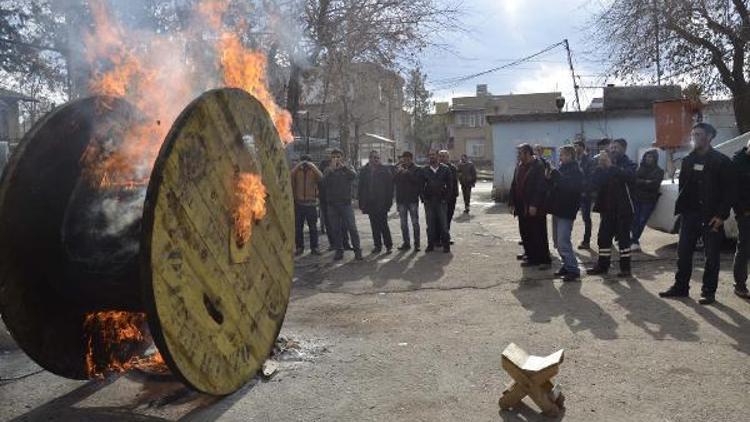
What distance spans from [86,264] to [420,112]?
60.9 m

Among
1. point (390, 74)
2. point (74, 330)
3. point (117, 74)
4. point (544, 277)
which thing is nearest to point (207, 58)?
point (117, 74)

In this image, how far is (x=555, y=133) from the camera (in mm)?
22359

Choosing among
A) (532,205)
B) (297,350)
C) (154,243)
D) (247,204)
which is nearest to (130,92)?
(247,204)

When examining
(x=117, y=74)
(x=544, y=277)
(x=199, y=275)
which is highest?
(x=117, y=74)

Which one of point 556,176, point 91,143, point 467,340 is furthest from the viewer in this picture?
point 556,176

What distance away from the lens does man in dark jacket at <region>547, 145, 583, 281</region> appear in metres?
7.92

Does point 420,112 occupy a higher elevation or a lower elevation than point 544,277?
higher

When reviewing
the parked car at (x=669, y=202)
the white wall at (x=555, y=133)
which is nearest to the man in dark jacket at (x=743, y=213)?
the parked car at (x=669, y=202)

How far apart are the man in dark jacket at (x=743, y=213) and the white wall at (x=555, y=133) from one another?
1534cm

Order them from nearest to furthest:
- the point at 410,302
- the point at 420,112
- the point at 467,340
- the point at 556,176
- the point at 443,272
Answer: the point at 467,340, the point at 410,302, the point at 556,176, the point at 443,272, the point at 420,112

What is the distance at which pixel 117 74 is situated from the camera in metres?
4.55

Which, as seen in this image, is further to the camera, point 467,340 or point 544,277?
point 544,277

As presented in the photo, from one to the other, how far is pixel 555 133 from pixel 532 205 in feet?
48.3

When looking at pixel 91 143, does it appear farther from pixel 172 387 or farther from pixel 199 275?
pixel 172 387
